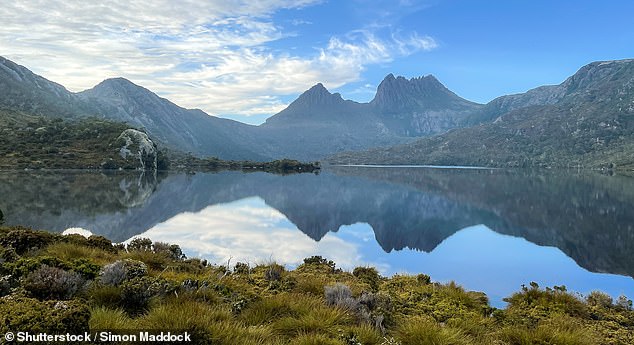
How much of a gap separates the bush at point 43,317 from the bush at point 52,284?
4.44 ft

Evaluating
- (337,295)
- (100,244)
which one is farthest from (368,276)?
(100,244)

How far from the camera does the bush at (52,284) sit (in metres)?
7.41

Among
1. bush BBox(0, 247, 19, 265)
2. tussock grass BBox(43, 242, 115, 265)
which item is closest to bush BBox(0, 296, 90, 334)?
bush BBox(0, 247, 19, 265)

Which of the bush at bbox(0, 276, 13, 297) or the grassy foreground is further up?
the bush at bbox(0, 276, 13, 297)

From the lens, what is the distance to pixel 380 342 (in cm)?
776

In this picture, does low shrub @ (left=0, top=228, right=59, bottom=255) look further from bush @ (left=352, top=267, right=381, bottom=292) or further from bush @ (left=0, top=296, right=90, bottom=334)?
bush @ (left=352, top=267, right=381, bottom=292)

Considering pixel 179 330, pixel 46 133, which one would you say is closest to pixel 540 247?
pixel 179 330

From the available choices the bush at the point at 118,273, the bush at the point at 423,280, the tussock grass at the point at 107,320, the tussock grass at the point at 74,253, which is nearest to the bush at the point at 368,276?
the bush at the point at 423,280

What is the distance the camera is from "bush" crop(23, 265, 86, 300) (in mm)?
7410

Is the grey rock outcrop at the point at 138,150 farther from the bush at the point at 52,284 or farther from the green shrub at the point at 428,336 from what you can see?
the green shrub at the point at 428,336

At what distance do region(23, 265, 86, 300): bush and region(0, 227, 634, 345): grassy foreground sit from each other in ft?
0.06

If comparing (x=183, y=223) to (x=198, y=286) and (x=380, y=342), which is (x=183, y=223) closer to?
(x=198, y=286)

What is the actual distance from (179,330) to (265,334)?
5.08 ft

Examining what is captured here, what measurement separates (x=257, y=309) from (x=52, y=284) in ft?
13.0
